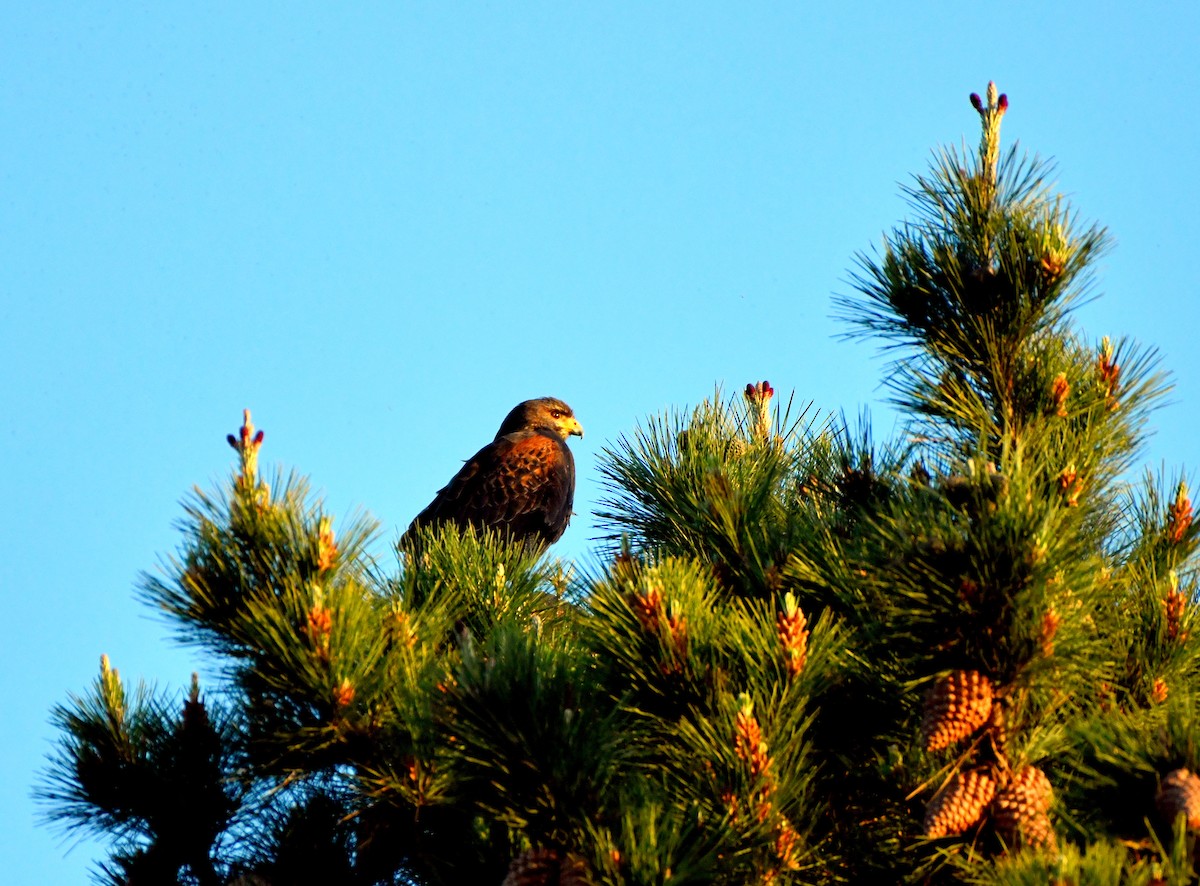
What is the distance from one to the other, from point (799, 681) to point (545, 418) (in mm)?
8340

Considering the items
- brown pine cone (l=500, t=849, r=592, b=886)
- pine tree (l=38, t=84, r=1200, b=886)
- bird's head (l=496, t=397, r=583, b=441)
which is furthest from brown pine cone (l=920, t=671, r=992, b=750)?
bird's head (l=496, t=397, r=583, b=441)

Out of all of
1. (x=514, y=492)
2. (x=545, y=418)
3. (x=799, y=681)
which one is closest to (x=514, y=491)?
(x=514, y=492)

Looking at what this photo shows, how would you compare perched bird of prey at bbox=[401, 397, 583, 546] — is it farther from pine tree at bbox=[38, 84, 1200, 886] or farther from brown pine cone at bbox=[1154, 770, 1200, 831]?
brown pine cone at bbox=[1154, 770, 1200, 831]

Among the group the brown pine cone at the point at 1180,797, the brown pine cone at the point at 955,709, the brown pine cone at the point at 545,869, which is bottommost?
the brown pine cone at the point at 1180,797

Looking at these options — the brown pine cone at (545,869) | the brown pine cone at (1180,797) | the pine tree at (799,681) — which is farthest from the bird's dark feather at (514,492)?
the brown pine cone at (1180,797)

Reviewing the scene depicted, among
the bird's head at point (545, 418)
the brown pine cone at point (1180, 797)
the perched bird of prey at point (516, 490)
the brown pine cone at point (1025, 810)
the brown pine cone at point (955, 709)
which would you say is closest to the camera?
the brown pine cone at point (1180, 797)

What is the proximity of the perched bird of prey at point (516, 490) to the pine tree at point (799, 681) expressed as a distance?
548 cm

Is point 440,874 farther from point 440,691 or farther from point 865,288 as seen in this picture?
point 865,288

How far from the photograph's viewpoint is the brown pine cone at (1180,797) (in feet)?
9.16

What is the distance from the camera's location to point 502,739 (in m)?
3.08

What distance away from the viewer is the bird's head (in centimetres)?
1148

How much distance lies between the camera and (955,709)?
3.09 meters

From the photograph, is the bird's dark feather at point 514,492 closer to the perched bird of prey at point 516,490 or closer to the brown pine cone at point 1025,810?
the perched bird of prey at point 516,490

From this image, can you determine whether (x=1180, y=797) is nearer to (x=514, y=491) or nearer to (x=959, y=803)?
(x=959, y=803)
